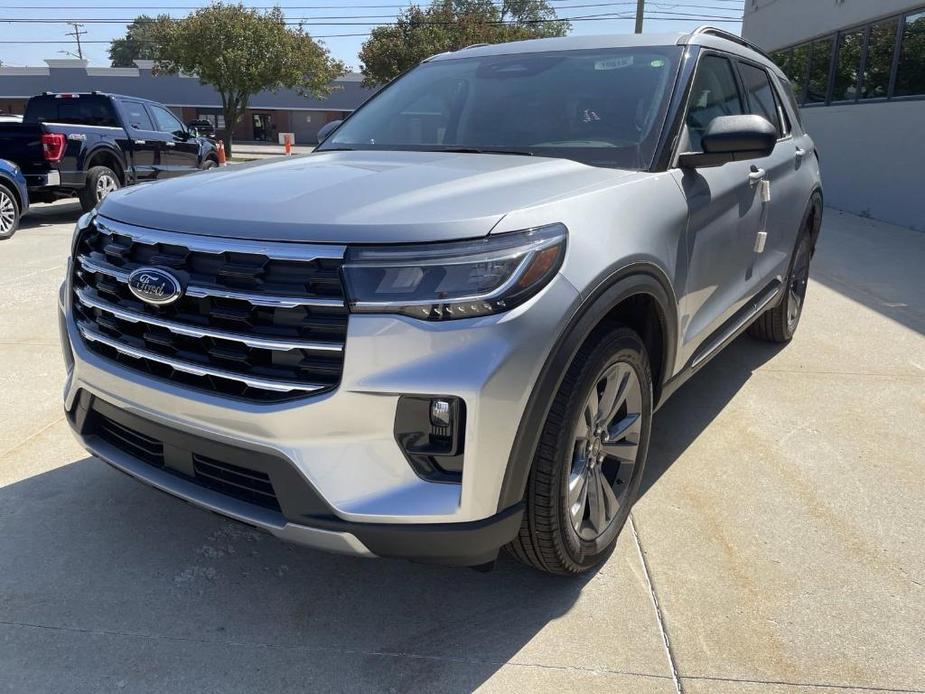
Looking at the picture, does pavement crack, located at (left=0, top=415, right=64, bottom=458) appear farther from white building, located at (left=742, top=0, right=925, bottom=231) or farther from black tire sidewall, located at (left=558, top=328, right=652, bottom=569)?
white building, located at (left=742, top=0, right=925, bottom=231)

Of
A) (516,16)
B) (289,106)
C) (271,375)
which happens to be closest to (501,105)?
(271,375)

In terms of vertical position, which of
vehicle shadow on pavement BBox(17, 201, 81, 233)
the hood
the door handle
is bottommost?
vehicle shadow on pavement BBox(17, 201, 81, 233)

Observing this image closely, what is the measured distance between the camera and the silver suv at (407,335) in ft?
6.14

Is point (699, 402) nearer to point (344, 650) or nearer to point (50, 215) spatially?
point (344, 650)

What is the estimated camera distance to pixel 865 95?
497 inches

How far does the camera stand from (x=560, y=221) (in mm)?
2105

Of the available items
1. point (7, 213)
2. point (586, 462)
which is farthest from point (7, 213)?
point (586, 462)

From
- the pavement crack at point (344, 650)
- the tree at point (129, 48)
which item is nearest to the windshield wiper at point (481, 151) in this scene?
the pavement crack at point (344, 650)

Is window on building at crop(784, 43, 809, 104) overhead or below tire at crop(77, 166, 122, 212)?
overhead

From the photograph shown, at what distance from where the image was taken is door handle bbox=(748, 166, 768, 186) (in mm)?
3539

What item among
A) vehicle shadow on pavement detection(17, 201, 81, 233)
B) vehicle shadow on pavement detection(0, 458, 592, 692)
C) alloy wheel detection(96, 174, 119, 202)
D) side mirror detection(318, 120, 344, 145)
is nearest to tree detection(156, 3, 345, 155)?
vehicle shadow on pavement detection(17, 201, 81, 233)

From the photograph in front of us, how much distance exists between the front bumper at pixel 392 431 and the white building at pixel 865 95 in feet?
36.7

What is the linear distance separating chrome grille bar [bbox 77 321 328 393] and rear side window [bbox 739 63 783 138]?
3143 mm

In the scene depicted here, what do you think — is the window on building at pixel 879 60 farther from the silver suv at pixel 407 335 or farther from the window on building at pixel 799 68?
the silver suv at pixel 407 335
